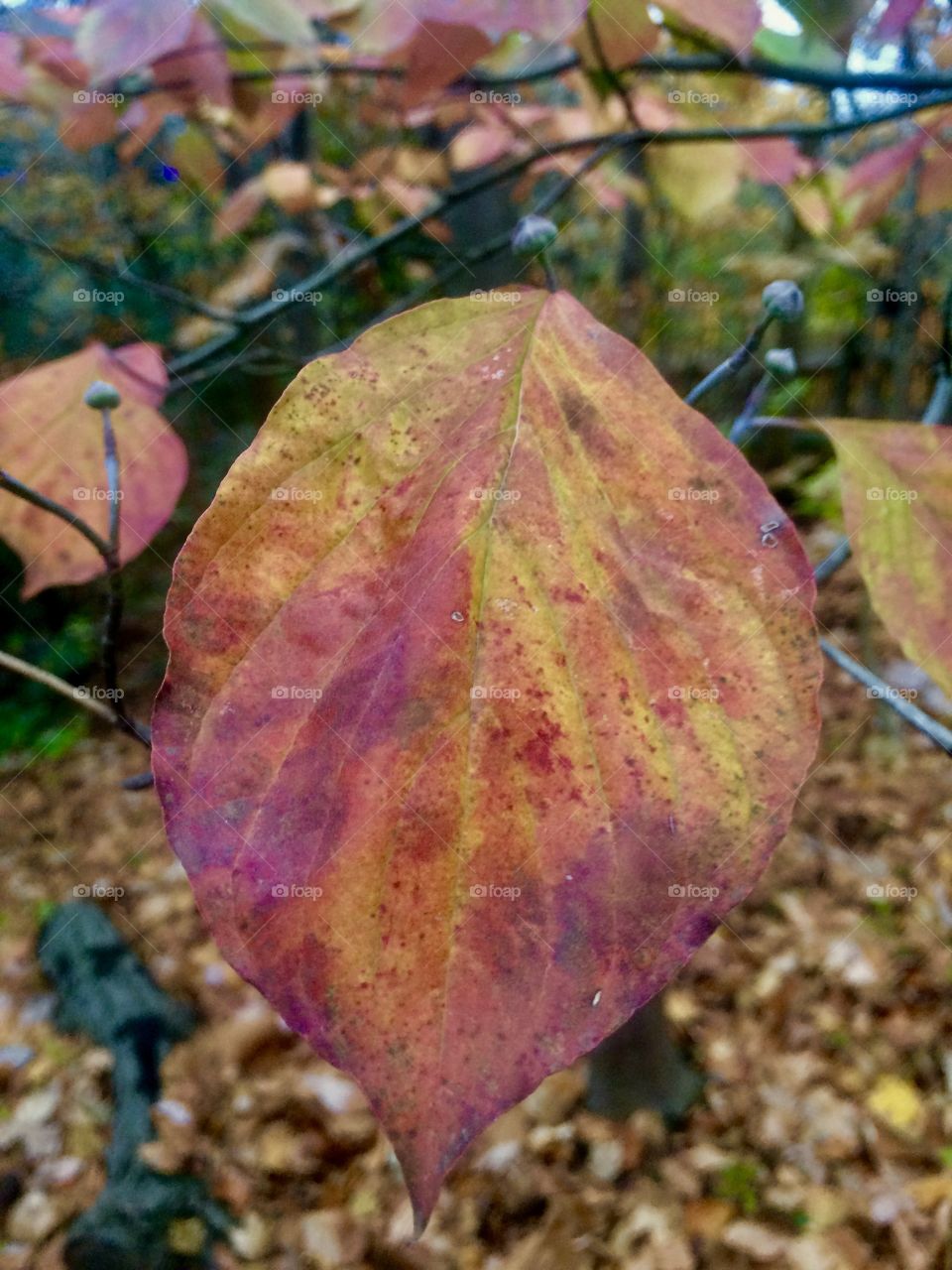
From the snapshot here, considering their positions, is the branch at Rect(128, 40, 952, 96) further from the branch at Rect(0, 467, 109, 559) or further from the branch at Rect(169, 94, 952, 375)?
the branch at Rect(0, 467, 109, 559)

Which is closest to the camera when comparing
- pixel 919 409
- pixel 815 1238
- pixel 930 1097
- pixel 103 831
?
pixel 815 1238

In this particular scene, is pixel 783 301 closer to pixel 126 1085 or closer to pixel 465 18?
pixel 465 18

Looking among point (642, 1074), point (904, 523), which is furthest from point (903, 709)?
point (642, 1074)

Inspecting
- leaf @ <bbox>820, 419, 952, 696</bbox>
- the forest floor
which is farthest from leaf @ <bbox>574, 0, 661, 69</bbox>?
the forest floor

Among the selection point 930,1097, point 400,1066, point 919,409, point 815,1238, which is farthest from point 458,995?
point 919,409

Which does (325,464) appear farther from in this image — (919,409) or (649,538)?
(919,409)

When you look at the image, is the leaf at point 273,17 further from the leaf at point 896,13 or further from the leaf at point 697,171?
the leaf at point 896,13
